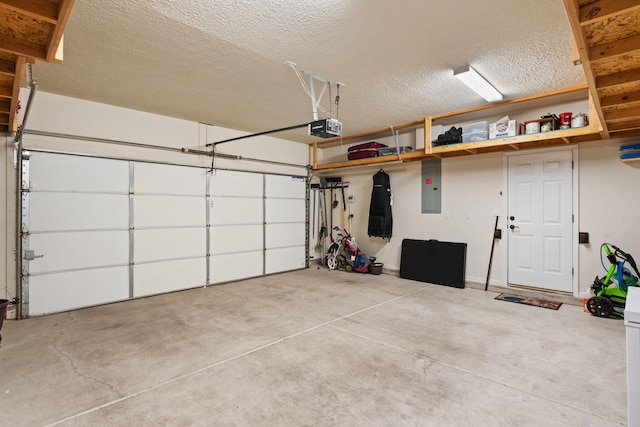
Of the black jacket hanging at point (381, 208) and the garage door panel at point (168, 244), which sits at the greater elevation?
the black jacket hanging at point (381, 208)

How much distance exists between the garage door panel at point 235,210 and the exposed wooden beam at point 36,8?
421cm

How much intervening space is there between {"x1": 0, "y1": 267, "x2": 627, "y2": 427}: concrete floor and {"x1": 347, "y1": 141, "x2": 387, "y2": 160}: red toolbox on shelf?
3048 millimetres

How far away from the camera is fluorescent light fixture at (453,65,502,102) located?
11.5 ft

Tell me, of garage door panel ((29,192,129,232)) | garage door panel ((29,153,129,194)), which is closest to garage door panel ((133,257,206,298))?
garage door panel ((29,192,129,232))

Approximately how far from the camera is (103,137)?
4625mm

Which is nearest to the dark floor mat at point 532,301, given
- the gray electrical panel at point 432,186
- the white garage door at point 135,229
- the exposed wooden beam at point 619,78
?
the gray electrical panel at point 432,186

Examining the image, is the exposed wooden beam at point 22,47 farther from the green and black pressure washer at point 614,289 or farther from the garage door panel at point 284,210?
the green and black pressure washer at point 614,289

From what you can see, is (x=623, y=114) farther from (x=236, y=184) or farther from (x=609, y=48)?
(x=236, y=184)

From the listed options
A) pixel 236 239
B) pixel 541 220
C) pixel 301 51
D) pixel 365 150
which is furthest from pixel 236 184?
pixel 541 220

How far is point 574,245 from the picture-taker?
15.2 feet

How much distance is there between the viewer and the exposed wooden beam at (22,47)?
198cm

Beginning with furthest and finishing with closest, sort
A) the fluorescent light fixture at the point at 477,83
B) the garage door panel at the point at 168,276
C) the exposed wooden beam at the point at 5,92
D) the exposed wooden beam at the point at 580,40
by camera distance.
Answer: the garage door panel at the point at 168,276
the fluorescent light fixture at the point at 477,83
the exposed wooden beam at the point at 5,92
the exposed wooden beam at the point at 580,40

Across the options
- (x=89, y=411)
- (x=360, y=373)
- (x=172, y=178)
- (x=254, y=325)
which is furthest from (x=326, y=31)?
(x=172, y=178)

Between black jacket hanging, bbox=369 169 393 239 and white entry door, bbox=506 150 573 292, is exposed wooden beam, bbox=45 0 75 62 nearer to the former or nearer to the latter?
black jacket hanging, bbox=369 169 393 239
